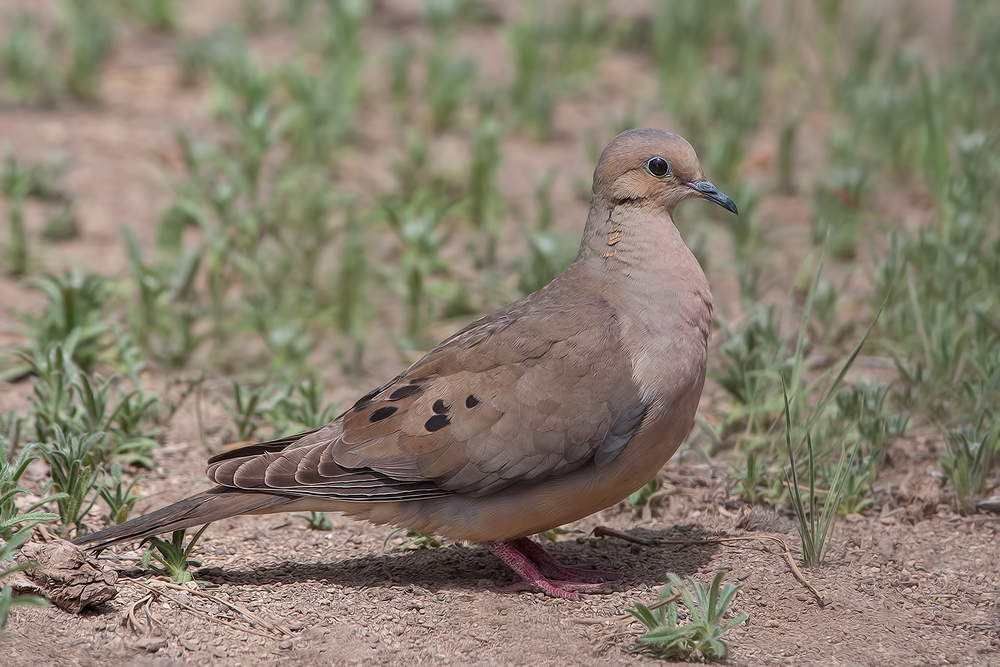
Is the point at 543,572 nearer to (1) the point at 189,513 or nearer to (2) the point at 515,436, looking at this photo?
(2) the point at 515,436

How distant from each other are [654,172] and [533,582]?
1.50 m

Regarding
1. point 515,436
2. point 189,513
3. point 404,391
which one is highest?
point 404,391

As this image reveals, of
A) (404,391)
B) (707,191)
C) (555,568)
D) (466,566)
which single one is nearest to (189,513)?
(404,391)

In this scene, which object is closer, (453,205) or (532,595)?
(532,595)

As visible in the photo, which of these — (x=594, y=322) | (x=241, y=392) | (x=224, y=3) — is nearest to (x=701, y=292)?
(x=594, y=322)

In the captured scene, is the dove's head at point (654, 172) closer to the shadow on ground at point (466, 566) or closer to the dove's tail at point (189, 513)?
the shadow on ground at point (466, 566)

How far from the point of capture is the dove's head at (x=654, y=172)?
441 cm

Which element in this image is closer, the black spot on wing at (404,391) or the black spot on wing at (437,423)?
the black spot on wing at (437,423)

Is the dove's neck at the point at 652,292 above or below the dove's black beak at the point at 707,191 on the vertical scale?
below

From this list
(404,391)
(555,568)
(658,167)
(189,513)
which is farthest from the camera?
(658,167)

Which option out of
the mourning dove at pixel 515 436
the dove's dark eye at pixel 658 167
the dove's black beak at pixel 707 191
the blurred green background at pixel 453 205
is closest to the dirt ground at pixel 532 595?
the blurred green background at pixel 453 205

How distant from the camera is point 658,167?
14.5 feet

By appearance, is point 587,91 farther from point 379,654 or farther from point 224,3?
point 379,654

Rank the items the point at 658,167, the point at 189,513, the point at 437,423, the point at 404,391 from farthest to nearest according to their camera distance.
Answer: the point at 658,167, the point at 404,391, the point at 437,423, the point at 189,513
